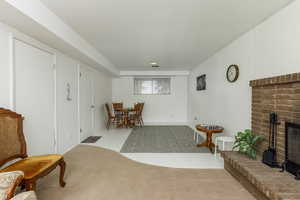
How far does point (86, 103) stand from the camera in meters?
4.38

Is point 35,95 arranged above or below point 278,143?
above

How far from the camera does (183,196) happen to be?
1884 millimetres

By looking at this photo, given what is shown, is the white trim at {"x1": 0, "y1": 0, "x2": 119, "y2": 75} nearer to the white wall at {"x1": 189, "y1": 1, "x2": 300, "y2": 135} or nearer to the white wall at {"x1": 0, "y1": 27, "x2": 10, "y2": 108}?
the white wall at {"x1": 0, "y1": 27, "x2": 10, "y2": 108}

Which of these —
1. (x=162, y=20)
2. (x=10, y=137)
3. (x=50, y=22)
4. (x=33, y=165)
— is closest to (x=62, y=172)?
(x=33, y=165)

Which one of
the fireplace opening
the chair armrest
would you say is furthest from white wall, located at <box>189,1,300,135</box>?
the chair armrest

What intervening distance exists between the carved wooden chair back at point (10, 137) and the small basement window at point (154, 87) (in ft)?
17.7

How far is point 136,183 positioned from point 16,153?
151 cm

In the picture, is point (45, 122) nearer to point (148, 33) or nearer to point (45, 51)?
point (45, 51)

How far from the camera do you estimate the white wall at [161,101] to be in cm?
704

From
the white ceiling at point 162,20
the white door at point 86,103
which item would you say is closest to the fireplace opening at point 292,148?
the white ceiling at point 162,20

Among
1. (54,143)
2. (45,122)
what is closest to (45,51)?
(45,122)

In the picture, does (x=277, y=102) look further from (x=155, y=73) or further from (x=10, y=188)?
(x=155, y=73)

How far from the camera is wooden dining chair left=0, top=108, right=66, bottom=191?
1655 millimetres

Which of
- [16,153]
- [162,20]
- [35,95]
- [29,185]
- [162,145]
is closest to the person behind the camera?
[29,185]
